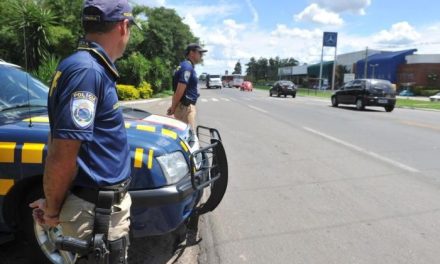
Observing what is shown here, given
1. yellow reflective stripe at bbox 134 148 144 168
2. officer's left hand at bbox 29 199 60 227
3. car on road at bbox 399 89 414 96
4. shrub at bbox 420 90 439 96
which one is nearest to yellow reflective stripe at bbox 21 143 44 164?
yellow reflective stripe at bbox 134 148 144 168

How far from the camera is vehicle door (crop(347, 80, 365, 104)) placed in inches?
968

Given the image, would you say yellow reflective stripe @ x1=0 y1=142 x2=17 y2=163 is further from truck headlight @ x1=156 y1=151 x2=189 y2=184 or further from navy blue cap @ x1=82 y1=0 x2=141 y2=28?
navy blue cap @ x1=82 y1=0 x2=141 y2=28

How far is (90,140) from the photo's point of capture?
80.0 inches

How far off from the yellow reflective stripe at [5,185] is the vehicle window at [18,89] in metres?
0.90

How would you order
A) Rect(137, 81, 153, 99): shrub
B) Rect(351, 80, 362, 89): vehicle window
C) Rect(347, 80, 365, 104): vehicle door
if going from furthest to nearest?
Rect(137, 81, 153, 99): shrub
Rect(351, 80, 362, 89): vehicle window
Rect(347, 80, 365, 104): vehicle door

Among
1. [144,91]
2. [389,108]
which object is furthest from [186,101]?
[144,91]

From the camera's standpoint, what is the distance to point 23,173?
3576 mm

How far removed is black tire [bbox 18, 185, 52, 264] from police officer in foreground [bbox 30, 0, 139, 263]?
1.55 metres

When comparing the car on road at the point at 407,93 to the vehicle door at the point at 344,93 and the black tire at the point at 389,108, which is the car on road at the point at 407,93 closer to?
the vehicle door at the point at 344,93

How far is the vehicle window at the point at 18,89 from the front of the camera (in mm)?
4406

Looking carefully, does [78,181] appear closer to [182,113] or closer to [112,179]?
[112,179]

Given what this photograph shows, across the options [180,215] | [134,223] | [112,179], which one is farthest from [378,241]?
[112,179]

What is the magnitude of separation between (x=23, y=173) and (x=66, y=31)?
17.9 meters

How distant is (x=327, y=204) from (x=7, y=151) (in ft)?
12.6
